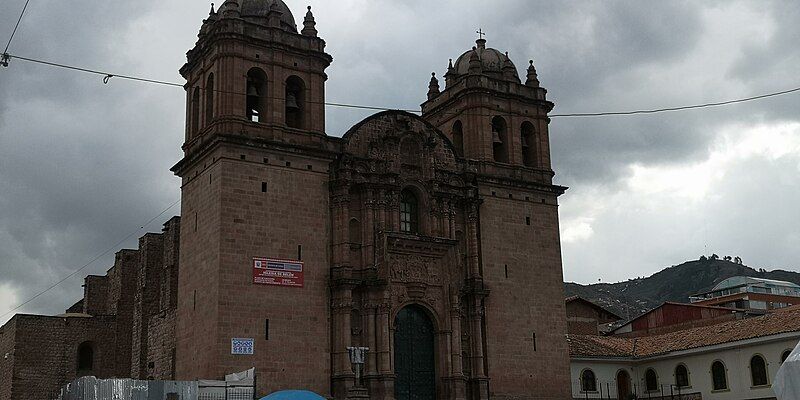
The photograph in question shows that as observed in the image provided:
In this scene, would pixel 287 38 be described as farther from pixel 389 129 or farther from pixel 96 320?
pixel 96 320

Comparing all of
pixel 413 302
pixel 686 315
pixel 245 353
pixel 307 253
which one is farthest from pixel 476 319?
pixel 686 315

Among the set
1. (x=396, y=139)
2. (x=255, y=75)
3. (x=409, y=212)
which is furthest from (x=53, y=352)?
(x=396, y=139)

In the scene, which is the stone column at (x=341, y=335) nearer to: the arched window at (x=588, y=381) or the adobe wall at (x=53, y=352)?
the arched window at (x=588, y=381)

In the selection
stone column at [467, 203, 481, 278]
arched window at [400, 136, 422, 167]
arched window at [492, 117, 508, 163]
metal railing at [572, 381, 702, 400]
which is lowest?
metal railing at [572, 381, 702, 400]

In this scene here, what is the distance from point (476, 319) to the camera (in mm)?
36250

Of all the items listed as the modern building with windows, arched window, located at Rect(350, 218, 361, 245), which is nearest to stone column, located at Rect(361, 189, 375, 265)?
arched window, located at Rect(350, 218, 361, 245)

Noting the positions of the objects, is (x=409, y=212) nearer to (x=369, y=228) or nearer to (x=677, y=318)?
(x=369, y=228)

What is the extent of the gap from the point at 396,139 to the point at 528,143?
7.86 meters

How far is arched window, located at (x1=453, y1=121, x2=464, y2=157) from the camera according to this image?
40.3 meters

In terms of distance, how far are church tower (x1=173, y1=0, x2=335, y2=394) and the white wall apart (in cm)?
1723

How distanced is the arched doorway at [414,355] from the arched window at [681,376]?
601 inches

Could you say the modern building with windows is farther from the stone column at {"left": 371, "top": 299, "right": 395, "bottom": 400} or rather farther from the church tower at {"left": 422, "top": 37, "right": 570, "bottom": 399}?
the stone column at {"left": 371, "top": 299, "right": 395, "bottom": 400}

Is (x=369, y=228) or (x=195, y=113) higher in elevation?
(x=195, y=113)

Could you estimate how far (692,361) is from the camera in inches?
1713
